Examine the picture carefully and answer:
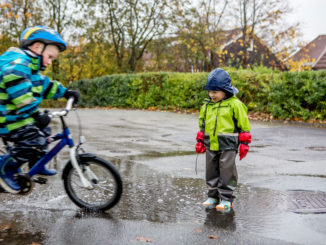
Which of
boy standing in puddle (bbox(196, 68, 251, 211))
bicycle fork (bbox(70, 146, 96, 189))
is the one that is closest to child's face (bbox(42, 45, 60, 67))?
bicycle fork (bbox(70, 146, 96, 189))

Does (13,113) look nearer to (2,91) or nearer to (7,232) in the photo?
(2,91)

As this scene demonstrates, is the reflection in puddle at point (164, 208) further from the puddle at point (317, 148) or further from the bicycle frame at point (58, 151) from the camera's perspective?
the puddle at point (317, 148)

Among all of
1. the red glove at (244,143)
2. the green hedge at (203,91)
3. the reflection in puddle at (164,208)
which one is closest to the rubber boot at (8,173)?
the reflection in puddle at (164,208)

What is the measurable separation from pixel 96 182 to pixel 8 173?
35.8 inches

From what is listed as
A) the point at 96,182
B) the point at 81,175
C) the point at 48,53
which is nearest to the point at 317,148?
the point at 96,182

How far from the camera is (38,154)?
4.06 metres

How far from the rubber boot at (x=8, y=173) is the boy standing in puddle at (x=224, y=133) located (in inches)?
82.9

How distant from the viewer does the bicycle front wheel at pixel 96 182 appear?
4.10 m

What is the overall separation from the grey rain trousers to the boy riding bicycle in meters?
1.85

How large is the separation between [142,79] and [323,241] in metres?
18.7

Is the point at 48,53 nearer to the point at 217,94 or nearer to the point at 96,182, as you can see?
the point at 96,182

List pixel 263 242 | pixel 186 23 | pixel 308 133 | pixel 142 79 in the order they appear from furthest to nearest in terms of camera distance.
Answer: pixel 186 23
pixel 142 79
pixel 308 133
pixel 263 242

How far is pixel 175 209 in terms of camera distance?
4.40m

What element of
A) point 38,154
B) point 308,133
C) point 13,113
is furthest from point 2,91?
point 308,133
